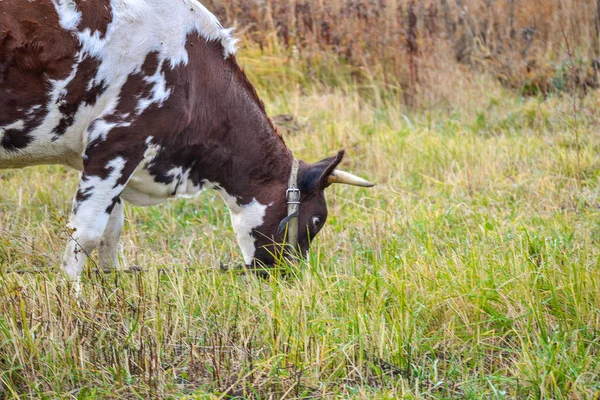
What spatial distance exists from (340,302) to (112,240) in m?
1.84

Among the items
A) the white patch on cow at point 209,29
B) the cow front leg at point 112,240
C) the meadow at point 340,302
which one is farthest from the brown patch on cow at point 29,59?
the cow front leg at point 112,240

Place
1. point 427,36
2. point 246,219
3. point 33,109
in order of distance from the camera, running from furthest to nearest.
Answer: point 427,36 → point 246,219 → point 33,109

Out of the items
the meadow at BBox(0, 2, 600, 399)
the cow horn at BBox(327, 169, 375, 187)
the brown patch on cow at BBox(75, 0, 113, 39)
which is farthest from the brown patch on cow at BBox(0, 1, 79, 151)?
the cow horn at BBox(327, 169, 375, 187)

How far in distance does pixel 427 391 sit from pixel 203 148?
2.25 m

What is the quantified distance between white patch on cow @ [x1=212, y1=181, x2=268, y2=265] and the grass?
0.28 m

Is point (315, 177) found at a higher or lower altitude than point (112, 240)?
higher

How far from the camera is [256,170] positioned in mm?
5375

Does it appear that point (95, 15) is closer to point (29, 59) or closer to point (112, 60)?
point (112, 60)

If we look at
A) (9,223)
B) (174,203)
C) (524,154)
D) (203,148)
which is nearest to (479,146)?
(524,154)

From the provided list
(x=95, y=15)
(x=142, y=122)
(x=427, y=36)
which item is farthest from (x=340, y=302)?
(x=427, y=36)

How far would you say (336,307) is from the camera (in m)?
4.36

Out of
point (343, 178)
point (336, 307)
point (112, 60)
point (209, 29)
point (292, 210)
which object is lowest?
point (336, 307)

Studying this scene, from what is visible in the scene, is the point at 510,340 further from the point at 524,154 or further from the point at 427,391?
the point at 524,154

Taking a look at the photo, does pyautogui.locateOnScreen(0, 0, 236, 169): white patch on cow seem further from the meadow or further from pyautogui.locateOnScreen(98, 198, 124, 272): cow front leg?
pyautogui.locateOnScreen(98, 198, 124, 272): cow front leg
